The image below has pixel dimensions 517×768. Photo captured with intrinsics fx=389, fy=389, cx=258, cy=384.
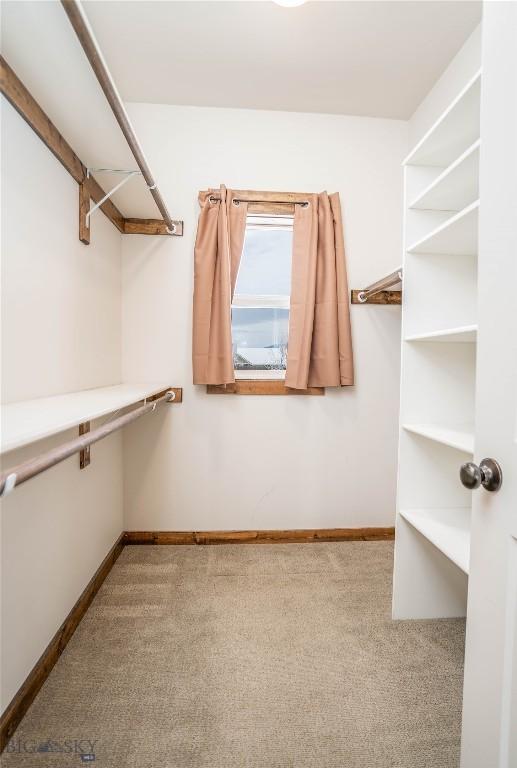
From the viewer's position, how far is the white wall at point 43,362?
117 centimetres

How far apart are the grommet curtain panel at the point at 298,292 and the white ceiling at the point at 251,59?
416mm

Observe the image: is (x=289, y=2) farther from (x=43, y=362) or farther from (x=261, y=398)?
(x=261, y=398)

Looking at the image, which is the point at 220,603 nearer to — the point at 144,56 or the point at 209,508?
the point at 209,508

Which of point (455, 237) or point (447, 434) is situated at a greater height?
point (455, 237)

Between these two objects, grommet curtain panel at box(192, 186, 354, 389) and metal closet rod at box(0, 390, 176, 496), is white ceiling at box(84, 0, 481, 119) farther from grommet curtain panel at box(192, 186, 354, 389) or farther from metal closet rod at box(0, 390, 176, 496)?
metal closet rod at box(0, 390, 176, 496)

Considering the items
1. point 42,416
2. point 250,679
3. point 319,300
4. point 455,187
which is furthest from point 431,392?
point 42,416

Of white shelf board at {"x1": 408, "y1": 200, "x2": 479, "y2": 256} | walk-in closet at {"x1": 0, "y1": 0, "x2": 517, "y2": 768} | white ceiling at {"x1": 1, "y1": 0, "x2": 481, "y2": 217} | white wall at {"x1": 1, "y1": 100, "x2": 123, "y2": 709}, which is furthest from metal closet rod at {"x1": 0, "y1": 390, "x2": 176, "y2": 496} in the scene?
white shelf board at {"x1": 408, "y1": 200, "x2": 479, "y2": 256}

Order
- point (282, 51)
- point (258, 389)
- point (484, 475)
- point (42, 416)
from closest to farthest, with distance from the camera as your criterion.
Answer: point (484, 475) < point (42, 416) < point (282, 51) < point (258, 389)

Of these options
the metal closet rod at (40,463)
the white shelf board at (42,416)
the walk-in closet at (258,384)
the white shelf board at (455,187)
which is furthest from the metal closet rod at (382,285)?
the metal closet rod at (40,463)

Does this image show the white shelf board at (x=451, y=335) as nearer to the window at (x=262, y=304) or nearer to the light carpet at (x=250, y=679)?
the window at (x=262, y=304)

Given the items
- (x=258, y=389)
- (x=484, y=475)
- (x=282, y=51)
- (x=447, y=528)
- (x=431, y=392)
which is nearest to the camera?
(x=484, y=475)

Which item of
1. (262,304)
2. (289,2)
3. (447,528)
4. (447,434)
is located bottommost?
(447,528)

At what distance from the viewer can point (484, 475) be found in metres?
0.73

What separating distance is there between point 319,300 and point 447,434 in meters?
1.19
